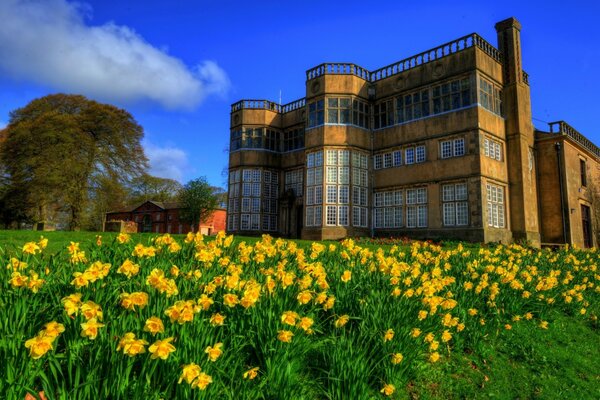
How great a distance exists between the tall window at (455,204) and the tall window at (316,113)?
866 centimetres

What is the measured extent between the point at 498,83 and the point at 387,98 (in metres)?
6.52

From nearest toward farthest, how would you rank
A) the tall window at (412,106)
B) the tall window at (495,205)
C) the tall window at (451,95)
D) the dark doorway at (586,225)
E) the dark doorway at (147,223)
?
the tall window at (495,205) < the tall window at (451,95) < the tall window at (412,106) < the dark doorway at (586,225) < the dark doorway at (147,223)

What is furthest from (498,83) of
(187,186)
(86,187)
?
(187,186)

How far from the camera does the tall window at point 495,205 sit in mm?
23359

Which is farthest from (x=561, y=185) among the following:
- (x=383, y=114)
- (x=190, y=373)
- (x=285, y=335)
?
(x=190, y=373)

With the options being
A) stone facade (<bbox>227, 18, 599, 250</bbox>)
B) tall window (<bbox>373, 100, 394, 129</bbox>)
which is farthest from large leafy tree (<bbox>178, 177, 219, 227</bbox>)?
tall window (<bbox>373, 100, 394, 129</bbox>)

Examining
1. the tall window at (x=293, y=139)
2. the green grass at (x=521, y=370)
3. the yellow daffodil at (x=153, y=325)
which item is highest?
the tall window at (x=293, y=139)

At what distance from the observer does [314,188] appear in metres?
27.5

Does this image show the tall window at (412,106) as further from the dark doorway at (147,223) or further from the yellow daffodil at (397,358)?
the dark doorway at (147,223)

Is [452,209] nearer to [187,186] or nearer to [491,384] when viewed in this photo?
[491,384]

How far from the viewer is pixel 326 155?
26.9 meters

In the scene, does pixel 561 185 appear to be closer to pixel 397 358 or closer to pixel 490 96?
pixel 490 96

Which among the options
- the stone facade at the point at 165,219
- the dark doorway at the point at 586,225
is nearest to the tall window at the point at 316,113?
the dark doorway at the point at 586,225

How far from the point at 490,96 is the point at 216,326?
2437cm
